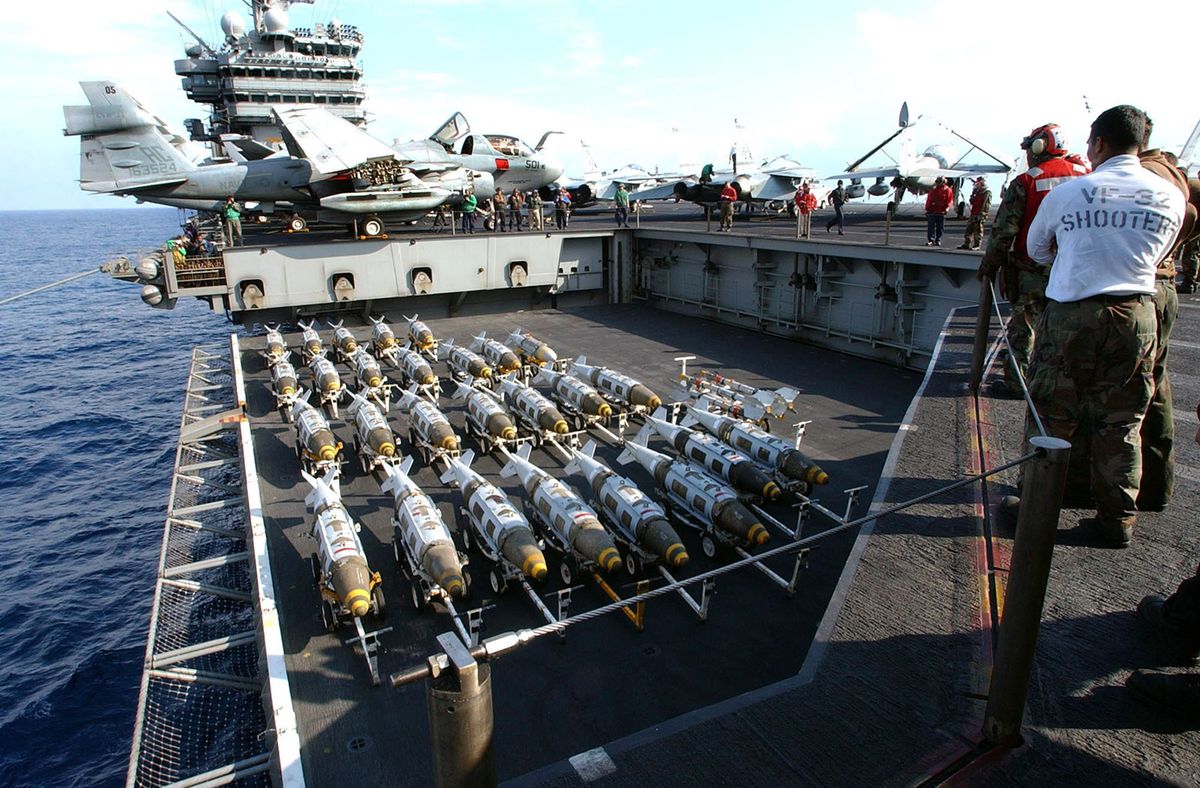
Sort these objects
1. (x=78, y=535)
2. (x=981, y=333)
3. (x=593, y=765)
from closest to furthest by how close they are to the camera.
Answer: (x=593, y=765)
(x=981, y=333)
(x=78, y=535)

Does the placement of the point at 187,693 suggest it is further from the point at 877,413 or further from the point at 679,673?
the point at 877,413

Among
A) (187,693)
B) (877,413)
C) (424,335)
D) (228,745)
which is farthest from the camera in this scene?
(424,335)

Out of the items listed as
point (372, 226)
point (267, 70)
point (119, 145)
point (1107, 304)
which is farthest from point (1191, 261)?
point (267, 70)

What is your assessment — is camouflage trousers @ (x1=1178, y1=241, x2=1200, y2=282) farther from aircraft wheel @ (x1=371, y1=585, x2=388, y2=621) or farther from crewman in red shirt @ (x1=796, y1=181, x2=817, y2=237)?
aircraft wheel @ (x1=371, y1=585, x2=388, y2=621)

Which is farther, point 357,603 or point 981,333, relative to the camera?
point 981,333

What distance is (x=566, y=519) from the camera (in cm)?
1022

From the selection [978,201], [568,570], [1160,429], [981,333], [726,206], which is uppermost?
[726,206]

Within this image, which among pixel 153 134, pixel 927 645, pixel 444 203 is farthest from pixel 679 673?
pixel 153 134

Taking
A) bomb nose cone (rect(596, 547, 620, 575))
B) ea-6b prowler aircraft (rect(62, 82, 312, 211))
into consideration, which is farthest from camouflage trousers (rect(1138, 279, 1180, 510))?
ea-6b prowler aircraft (rect(62, 82, 312, 211))

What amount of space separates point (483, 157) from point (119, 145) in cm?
1626

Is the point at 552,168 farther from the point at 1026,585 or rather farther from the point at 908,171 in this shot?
the point at 1026,585

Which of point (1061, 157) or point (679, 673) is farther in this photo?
point (679, 673)

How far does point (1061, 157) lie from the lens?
24.7 ft

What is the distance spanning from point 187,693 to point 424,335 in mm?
12791
